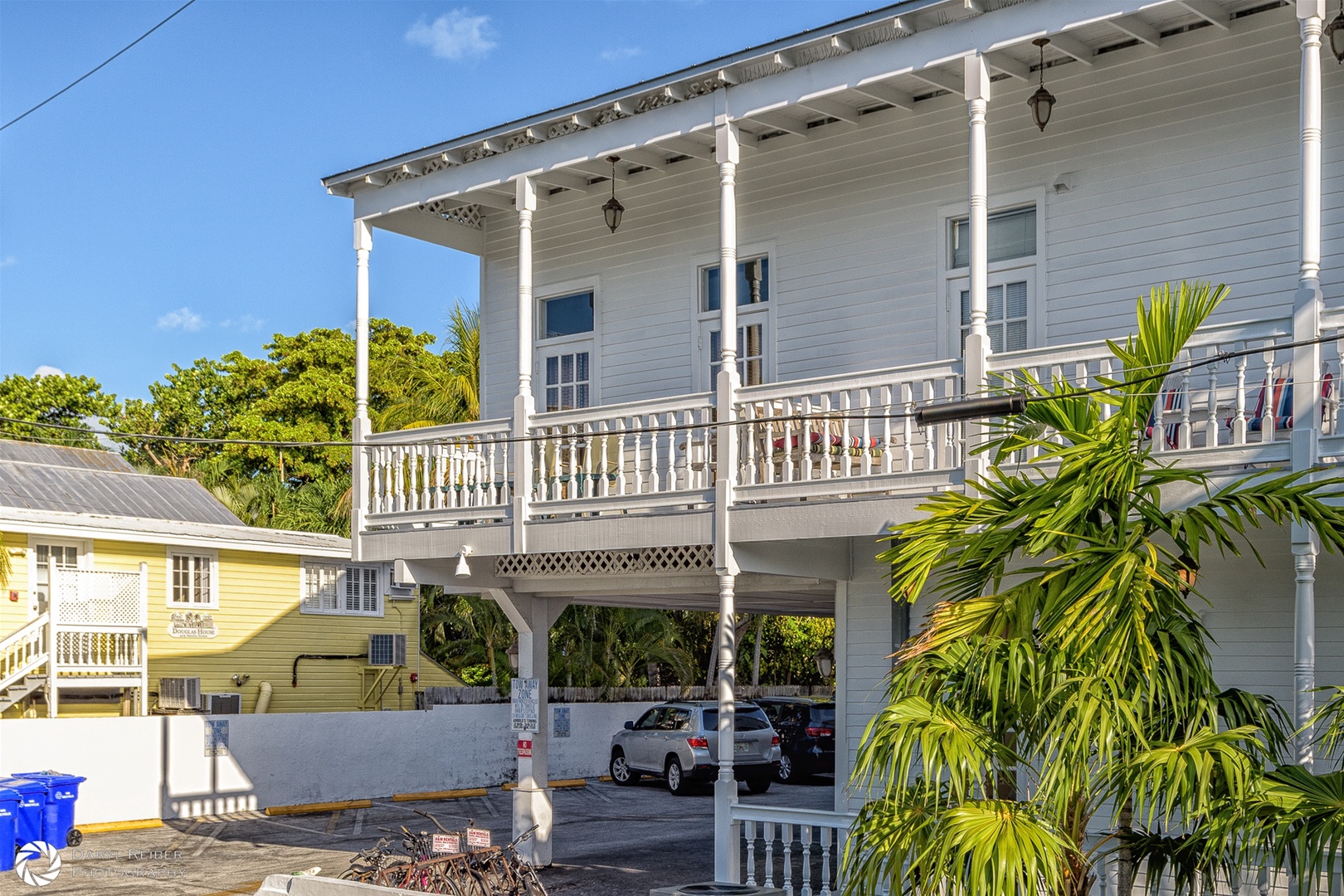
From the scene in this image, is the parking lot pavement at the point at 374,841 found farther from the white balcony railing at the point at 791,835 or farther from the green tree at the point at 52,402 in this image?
the green tree at the point at 52,402

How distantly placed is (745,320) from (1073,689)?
24.8ft

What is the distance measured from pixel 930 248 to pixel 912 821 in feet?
21.7

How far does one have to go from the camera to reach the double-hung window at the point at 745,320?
14.7 metres

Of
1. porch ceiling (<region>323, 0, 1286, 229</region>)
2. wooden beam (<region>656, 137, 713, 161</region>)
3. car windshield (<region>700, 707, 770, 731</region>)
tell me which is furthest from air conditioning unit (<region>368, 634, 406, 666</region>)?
wooden beam (<region>656, 137, 713, 161</region>)

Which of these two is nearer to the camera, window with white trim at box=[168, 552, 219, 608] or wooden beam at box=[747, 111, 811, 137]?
wooden beam at box=[747, 111, 811, 137]

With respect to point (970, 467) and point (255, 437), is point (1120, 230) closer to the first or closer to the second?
point (970, 467)

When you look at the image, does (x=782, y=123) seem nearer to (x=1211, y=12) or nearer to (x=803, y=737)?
(x=1211, y=12)

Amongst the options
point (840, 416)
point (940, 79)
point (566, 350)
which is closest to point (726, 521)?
point (840, 416)

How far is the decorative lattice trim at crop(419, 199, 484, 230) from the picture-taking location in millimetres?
16078

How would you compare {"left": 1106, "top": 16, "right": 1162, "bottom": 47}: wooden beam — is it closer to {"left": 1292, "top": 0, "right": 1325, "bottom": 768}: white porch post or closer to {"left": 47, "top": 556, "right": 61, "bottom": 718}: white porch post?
{"left": 1292, "top": 0, "right": 1325, "bottom": 768}: white porch post

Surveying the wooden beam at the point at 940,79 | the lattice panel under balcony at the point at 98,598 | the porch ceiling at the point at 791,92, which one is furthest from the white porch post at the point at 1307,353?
the lattice panel under balcony at the point at 98,598

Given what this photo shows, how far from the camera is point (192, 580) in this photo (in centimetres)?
2628

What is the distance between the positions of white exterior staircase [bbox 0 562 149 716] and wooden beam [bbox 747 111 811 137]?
14.2 m

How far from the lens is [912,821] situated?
8070 millimetres
